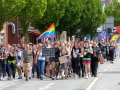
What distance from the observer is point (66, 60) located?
2486cm

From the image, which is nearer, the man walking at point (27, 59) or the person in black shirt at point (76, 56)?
the man walking at point (27, 59)

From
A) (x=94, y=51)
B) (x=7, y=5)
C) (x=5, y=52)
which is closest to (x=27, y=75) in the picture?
(x=5, y=52)

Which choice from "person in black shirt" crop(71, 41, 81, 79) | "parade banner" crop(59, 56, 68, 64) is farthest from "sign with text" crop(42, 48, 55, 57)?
"person in black shirt" crop(71, 41, 81, 79)

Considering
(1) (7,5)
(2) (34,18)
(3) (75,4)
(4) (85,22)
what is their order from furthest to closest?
(4) (85,22), (3) (75,4), (2) (34,18), (1) (7,5)

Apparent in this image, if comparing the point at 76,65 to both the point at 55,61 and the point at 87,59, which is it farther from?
the point at 55,61

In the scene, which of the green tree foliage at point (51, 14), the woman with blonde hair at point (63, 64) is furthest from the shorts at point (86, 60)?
the green tree foliage at point (51, 14)

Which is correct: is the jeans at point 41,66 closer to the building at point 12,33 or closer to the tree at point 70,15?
the building at point 12,33

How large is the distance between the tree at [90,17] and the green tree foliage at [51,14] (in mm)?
14488

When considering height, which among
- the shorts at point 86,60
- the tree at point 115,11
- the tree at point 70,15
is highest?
the tree at point 115,11

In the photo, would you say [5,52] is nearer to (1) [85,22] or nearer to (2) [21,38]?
(2) [21,38]

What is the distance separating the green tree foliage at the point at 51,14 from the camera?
4912cm

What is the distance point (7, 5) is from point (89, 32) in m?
37.7

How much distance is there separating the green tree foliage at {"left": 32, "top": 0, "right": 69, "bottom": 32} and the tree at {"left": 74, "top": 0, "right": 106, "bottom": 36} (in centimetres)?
1449

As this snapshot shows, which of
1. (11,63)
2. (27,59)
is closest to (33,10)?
(11,63)
